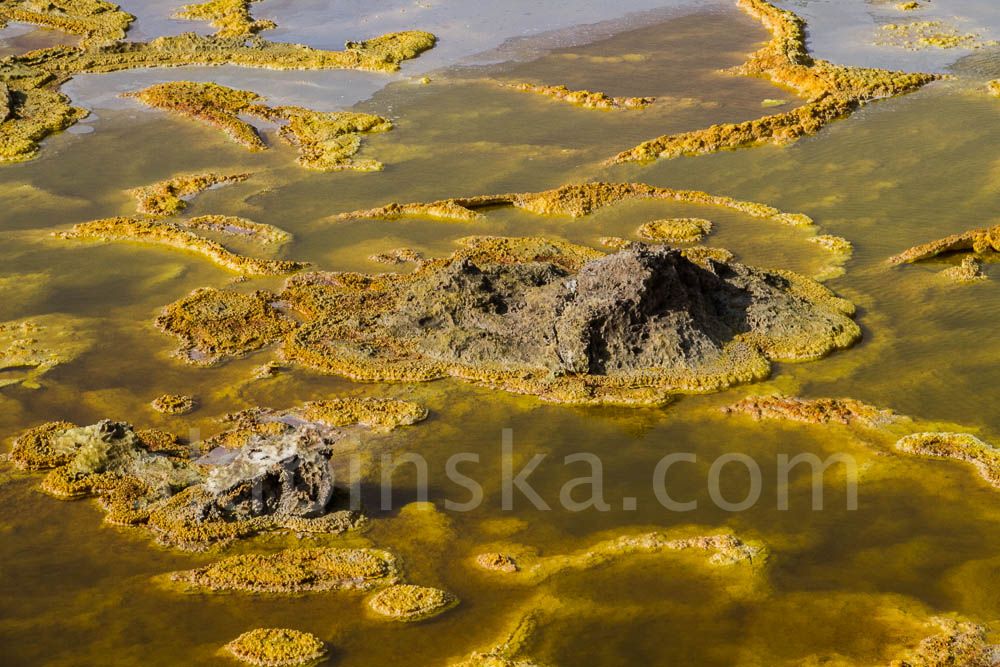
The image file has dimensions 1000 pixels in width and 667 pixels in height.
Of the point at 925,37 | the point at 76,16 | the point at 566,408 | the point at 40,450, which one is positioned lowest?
the point at 566,408

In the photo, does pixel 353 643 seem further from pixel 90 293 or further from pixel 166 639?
pixel 90 293

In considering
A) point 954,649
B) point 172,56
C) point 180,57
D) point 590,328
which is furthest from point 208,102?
point 954,649

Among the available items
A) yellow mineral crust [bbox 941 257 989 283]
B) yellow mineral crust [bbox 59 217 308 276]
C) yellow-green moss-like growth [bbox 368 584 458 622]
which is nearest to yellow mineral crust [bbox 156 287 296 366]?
yellow mineral crust [bbox 59 217 308 276]

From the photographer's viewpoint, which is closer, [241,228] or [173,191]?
[241,228]

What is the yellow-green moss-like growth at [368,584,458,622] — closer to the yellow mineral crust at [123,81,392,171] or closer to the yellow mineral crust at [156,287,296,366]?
the yellow mineral crust at [156,287,296,366]

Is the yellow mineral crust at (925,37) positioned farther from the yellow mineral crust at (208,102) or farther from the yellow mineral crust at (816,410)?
the yellow mineral crust at (816,410)

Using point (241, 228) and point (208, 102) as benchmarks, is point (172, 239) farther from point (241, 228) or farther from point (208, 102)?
Answer: point (208, 102)

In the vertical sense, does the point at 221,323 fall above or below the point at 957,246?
above
